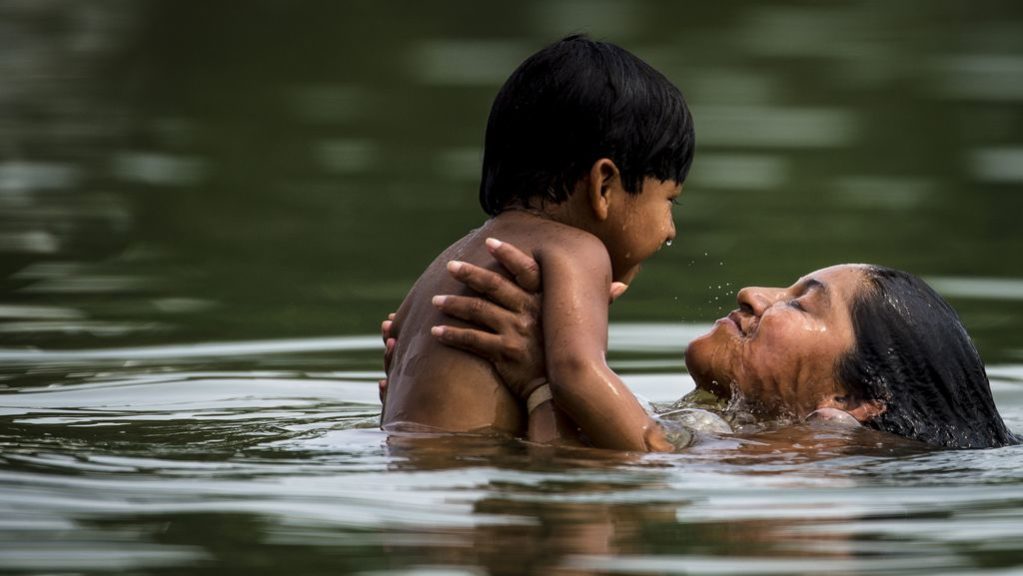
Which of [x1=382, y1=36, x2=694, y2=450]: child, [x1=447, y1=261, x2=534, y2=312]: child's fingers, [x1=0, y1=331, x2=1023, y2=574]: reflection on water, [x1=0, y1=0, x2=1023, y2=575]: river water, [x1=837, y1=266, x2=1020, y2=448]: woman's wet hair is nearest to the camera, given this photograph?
[x1=0, y1=331, x2=1023, y2=574]: reflection on water

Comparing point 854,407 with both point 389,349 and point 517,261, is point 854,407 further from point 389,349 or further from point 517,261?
point 389,349

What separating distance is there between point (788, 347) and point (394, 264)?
4.27 metres

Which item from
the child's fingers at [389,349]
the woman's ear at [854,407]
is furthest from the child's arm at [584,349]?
the woman's ear at [854,407]

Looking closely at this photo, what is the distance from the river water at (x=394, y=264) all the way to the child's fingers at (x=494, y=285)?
0.43 meters

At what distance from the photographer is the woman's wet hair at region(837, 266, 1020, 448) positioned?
254 inches

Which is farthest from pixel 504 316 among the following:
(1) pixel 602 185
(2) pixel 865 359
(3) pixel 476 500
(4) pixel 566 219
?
(2) pixel 865 359

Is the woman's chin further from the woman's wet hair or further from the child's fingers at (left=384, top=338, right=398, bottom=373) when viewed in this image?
the child's fingers at (left=384, top=338, right=398, bottom=373)

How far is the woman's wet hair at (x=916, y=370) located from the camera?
646 cm

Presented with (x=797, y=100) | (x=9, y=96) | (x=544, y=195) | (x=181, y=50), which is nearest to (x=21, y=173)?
(x=9, y=96)

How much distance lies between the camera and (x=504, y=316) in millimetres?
5883

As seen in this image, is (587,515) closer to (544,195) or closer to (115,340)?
(544,195)

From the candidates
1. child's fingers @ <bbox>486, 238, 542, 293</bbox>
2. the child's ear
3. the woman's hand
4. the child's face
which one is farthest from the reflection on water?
the child's ear

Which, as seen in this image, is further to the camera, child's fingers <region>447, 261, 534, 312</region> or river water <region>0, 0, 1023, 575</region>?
child's fingers <region>447, 261, 534, 312</region>

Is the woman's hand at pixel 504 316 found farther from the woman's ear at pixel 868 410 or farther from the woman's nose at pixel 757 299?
the woman's ear at pixel 868 410
